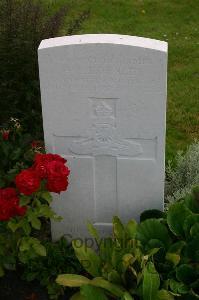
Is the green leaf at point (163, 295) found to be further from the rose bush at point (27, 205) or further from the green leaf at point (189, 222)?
the rose bush at point (27, 205)

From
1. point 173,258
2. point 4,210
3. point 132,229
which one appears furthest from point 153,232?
point 4,210

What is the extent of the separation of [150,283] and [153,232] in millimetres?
450

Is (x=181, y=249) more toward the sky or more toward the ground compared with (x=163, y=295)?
more toward the sky

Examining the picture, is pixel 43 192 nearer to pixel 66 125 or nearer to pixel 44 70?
pixel 66 125

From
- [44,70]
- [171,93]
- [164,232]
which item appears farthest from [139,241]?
[171,93]

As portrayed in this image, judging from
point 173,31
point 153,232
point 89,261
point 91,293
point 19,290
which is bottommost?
point 19,290

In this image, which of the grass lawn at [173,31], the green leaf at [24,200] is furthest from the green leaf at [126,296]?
the grass lawn at [173,31]

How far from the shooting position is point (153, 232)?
3.51 m

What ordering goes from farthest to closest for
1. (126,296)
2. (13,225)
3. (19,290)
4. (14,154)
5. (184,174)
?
(184,174)
(19,290)
(14,154)
(13,225)
(126,296)

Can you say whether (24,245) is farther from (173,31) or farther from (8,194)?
(173,31)

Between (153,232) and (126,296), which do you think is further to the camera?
(153,232)

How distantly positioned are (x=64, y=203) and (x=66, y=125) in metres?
0.61

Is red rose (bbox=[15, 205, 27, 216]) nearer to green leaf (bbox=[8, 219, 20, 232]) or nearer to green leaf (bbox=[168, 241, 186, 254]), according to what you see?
green leaf (bbox=[8, 219, 20, 232])

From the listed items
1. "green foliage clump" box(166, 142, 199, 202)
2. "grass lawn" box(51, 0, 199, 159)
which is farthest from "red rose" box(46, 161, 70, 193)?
"grass lawn" box(51, 0, 199, 159)
